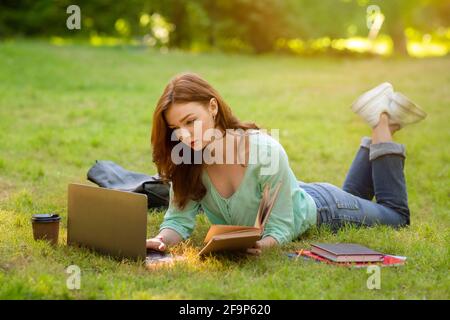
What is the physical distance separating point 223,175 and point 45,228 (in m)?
1.11

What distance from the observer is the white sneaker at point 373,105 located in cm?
479

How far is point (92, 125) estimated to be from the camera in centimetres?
866

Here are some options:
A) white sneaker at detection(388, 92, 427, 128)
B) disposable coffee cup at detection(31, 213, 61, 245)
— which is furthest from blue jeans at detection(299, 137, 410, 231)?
disposable coffee cup at detection(31, 213, 61, 245)

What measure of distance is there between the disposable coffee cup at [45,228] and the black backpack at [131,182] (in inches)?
40.4

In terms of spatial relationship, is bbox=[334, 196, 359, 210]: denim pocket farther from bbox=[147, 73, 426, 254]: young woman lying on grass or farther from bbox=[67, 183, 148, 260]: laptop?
bbox=[67, 183, 148, 260]: laptop

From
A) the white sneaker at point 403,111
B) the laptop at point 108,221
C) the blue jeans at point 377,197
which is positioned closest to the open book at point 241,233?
the laptop at point 108,221

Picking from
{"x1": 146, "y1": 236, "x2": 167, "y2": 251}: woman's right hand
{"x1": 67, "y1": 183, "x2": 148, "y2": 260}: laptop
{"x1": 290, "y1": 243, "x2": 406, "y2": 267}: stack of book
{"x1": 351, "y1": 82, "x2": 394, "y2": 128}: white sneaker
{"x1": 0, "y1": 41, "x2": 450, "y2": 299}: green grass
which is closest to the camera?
{"x1": 0, "y1": 41, "x2": 450, "y2": 299}: green grass

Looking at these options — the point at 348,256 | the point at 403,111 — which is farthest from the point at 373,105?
the point at 348,256

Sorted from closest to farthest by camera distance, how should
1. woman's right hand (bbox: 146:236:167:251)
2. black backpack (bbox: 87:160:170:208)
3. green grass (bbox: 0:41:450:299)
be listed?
green grass (bbox: 0:41:450:299), woman's right hand (bbox: 146:236:167:251), black backpack (bbox: 87:160:170:208)

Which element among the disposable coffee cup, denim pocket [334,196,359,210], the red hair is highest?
the red hair

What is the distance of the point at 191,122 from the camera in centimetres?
373

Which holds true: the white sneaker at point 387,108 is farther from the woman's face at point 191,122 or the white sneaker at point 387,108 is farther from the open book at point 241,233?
the woman's face at point 191,122

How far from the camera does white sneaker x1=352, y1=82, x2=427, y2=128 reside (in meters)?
4.79

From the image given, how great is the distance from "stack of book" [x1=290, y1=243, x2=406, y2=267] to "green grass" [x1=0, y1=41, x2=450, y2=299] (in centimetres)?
11
